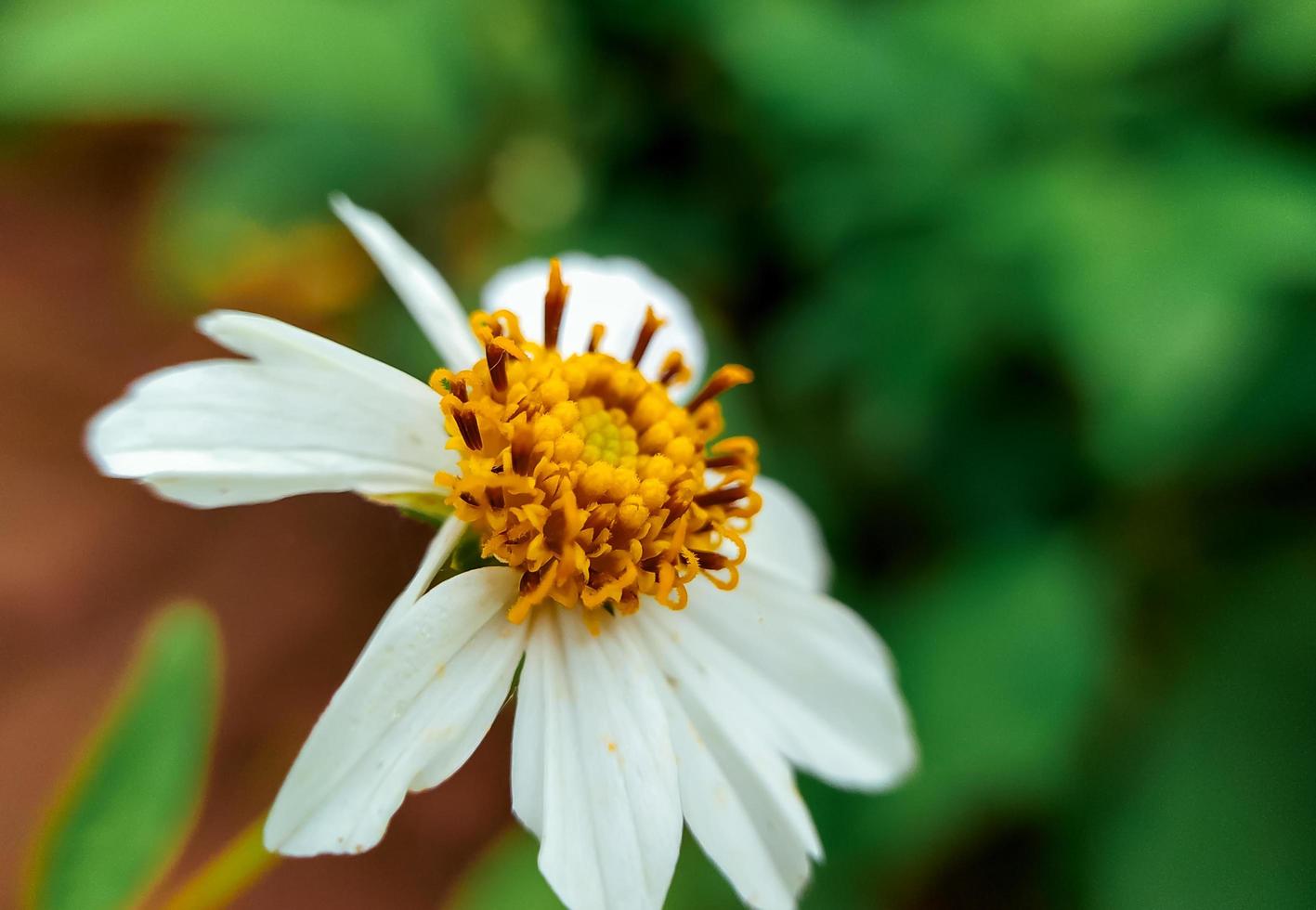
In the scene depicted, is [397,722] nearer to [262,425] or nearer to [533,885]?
[262,425]

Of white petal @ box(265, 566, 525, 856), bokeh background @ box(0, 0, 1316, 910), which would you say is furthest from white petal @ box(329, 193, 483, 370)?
bokeh background @ box(0, 0, 1316, 910)

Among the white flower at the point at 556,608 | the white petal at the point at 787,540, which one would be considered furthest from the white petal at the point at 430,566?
the white petal at the point at 787,540

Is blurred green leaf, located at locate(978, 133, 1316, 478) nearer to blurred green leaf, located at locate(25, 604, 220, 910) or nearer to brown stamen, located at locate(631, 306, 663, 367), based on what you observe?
brown stamen, located at locate(631, 306, 663, 367)

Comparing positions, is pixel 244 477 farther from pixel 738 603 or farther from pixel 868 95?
pixel 868 95

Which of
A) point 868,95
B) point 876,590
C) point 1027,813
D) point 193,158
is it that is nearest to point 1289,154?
point 868,95

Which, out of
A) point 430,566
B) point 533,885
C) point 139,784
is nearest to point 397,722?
point 430,566
